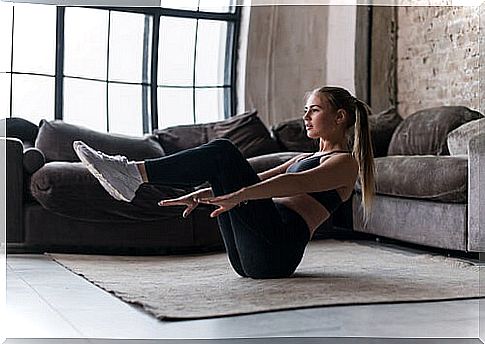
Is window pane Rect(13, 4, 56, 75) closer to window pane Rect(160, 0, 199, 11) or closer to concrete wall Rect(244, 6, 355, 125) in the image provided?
window pane Rect(160, 0, 199, 11)

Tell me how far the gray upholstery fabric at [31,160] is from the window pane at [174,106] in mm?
2020

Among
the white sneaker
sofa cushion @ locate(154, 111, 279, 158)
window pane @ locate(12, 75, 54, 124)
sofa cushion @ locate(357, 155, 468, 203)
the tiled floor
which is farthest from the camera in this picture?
window pane @ locate(12, 75, 54, 124)

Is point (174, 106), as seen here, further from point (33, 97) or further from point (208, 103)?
point (33, 97)

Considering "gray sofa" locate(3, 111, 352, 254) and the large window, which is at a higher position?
the large window

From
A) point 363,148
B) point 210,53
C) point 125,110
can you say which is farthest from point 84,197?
point 210,53

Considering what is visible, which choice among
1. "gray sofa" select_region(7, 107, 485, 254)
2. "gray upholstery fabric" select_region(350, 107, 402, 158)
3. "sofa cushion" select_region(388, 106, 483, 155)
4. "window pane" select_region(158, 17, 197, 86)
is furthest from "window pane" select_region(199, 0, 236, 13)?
"gray sofa" select_region(7, 107, 485, 254)

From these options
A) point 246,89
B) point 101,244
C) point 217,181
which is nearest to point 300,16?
point 246,89

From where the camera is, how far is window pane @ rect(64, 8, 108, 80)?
6.25m

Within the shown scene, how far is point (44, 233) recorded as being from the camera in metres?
4.47

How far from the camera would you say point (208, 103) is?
6.64 metres

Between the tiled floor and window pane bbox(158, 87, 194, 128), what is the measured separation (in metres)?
3.35

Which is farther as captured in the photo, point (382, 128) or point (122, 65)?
point (122, 65)

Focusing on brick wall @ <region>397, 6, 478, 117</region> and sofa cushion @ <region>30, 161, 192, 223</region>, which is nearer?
sofa cushion @ <region>30, 161, 192, 223</region>

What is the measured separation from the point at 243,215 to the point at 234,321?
23.1 inches
